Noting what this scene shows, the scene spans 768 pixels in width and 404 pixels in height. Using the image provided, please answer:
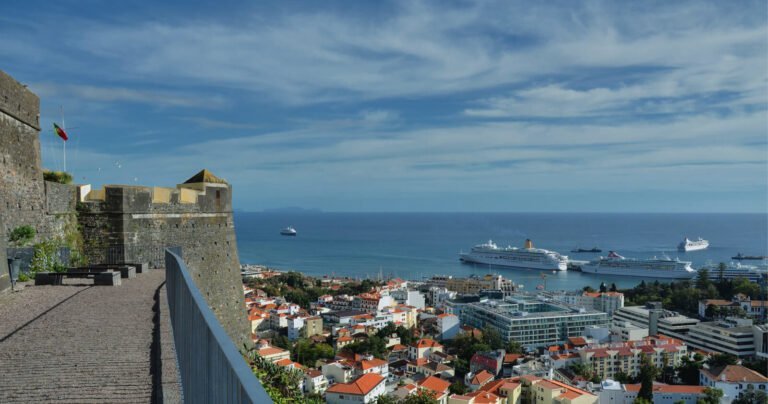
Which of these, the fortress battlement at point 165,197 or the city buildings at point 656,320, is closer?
the fortress battlement at point 165,197

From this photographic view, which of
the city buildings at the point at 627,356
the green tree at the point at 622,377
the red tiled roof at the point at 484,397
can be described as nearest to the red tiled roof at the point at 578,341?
the city buildings at the point at 627,356

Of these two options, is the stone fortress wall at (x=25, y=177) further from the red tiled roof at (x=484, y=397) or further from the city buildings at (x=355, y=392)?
the red tiled roof at (x=484, y=397)

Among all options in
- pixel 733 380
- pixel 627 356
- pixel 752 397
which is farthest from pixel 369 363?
pixel 752 397

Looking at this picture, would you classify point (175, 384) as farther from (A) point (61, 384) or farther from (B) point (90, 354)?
(B) point (90, 354)

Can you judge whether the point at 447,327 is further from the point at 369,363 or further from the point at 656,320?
the point at 656,320

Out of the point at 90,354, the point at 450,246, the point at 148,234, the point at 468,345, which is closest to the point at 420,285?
the point at 468,345

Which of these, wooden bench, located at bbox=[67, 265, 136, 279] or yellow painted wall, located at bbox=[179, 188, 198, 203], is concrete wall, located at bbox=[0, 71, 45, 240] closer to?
wooden bench, located at bbox=[67, 265, 136, 279]
